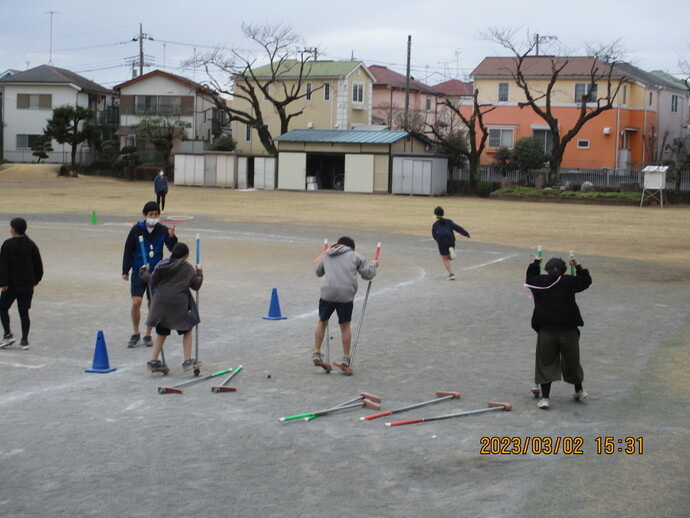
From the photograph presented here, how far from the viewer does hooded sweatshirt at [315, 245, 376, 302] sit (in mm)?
10281

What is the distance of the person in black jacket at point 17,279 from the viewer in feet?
37.1

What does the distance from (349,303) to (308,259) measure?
37.6ft

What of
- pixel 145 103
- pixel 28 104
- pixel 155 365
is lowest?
pixel 155 365

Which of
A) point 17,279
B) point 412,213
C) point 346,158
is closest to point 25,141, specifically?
point 346,158

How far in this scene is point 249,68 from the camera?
70.2 m

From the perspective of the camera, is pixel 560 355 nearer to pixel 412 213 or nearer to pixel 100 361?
pixel 100 361

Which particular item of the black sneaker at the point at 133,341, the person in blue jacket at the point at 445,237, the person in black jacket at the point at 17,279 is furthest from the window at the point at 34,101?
the black sneaker at the point at 133,341

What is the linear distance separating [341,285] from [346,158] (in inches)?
1918

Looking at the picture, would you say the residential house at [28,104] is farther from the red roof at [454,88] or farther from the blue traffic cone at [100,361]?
the blue traffic cone at [100,361]

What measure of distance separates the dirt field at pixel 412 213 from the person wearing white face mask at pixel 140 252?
50.6 ft

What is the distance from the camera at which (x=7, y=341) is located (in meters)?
11.3

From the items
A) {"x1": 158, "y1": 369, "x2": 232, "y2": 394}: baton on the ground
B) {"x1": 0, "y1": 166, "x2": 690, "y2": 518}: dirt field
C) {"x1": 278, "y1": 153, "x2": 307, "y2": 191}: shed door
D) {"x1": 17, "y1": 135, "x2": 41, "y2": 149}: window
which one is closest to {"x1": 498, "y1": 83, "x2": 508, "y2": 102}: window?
{"x1": 278, "y1": 153, "x2": 307, "y2": 191}: shed door

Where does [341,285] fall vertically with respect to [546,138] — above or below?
below

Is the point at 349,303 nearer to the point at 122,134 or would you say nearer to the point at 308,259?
the point at 308,259
